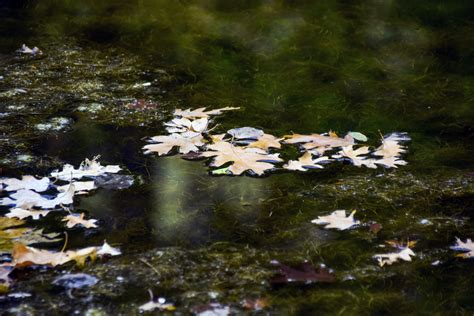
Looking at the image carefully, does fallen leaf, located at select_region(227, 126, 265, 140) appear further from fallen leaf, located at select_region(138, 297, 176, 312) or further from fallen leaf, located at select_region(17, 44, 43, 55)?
fallen leaf, located at select_region(17, 44, 43, 55)

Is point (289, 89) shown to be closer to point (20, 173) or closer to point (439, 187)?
point (439, 187)

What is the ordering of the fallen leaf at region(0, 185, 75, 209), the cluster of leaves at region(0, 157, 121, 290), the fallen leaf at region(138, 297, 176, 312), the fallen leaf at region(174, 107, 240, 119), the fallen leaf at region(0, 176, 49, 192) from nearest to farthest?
the fallen leaf at region(138, 297, 176, 312)
the cluster of leaves at region(0, 157, 121, 290)
the fallen leaf at region(0, 185, 75, 209)
the fallen leaf at region(0, 176, 49, 192)
the fallen leaf at region(174, 107, 240, 119)

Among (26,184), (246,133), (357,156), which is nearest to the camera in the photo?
(26,184)

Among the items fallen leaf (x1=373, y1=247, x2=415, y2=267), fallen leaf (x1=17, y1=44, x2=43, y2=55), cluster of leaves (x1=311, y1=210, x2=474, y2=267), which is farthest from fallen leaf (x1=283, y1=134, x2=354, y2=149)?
fallen leaf (x1=17, y1=44, x2=43, y2=55)

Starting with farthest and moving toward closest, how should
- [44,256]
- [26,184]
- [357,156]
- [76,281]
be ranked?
1. [357,156]
2. [26,184]
3. [44,256]
4. [76,281]

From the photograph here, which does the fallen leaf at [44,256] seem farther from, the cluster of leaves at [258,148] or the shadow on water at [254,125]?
the cluster of leaves at [258,148]

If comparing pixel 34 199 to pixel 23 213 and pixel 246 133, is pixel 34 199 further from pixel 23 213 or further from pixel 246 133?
pixel 246 133

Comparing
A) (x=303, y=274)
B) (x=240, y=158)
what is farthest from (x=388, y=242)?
(x=240, y=158)
